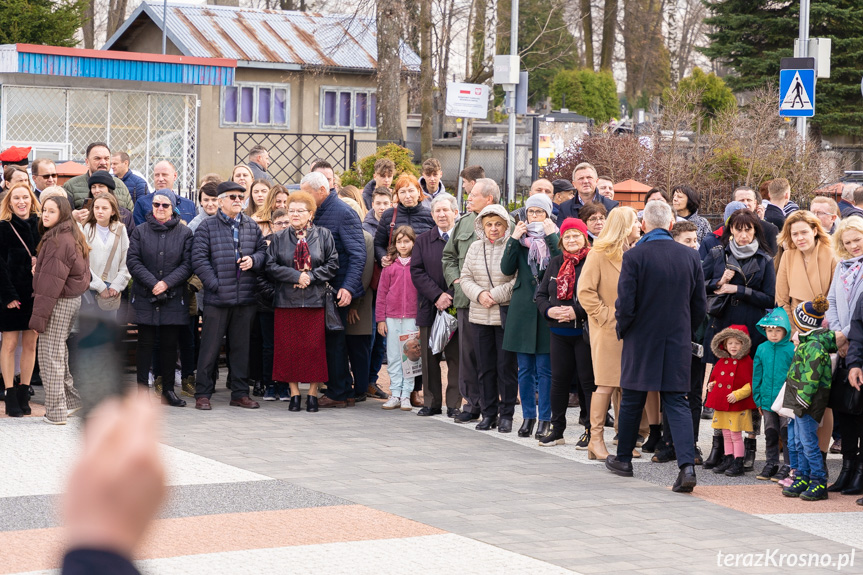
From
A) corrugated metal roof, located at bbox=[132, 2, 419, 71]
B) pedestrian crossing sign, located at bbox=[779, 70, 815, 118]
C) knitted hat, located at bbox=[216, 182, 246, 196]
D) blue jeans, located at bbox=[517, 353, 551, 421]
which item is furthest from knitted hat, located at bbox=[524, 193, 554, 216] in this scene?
corrugated metal roof, located at bbox=[132, 2, 419, 71]

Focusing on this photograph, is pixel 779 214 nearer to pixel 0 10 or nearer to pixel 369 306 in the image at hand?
pixel 369 306

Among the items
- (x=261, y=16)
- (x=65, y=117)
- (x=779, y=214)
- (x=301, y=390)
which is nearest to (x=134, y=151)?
(x=65, y=117)

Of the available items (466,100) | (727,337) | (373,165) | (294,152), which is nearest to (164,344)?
(727,337)

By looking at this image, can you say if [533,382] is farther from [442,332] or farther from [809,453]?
[809,453]

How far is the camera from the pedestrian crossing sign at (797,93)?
14.4 meters

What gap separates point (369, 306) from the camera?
36.0 feet

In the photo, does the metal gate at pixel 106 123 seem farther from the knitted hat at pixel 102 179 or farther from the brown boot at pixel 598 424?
the brown boot at pixel 598 424

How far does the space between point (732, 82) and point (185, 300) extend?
109ft

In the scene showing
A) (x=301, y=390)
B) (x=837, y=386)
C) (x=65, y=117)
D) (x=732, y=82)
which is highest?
(x=732, y=82)

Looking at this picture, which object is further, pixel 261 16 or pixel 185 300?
pixel 261 16

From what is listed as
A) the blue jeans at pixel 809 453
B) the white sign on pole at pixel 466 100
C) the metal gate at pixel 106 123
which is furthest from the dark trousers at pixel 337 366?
the metal gate at pixel 106 123

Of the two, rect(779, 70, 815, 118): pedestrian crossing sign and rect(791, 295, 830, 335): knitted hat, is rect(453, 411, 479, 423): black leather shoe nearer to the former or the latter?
rect(791, 295, 830, 335): knitted hat

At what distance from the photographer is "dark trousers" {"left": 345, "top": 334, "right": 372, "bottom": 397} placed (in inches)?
435

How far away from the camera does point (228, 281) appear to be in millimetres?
10430
